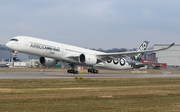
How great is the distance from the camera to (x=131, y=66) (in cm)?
Answer: 5050

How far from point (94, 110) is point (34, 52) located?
27.2 metres

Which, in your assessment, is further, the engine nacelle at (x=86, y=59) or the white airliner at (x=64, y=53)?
the engine nacelle at (x=86, y=59)

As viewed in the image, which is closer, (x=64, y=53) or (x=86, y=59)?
(x=86, y=59)

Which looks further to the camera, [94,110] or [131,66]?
[131,66]

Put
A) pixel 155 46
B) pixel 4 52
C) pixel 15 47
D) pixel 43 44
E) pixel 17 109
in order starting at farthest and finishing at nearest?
pixel 4 52 → pixel 155 46 → pixel 43 44 → pixel 15 47 → pixel 17 109

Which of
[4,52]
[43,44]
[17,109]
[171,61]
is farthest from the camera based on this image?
[4,52]

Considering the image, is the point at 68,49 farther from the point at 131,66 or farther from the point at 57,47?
the point at 131,66

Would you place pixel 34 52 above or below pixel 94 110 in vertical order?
above

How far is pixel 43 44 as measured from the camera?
37.5 meters

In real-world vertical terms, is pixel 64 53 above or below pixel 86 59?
above

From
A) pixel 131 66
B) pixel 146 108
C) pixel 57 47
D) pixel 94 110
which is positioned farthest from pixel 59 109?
pixel 131 66

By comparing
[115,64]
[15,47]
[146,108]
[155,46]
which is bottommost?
[146,108]

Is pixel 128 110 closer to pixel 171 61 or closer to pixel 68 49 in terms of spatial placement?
pixel 68 49

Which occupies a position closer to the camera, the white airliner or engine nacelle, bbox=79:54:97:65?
the white airliner
